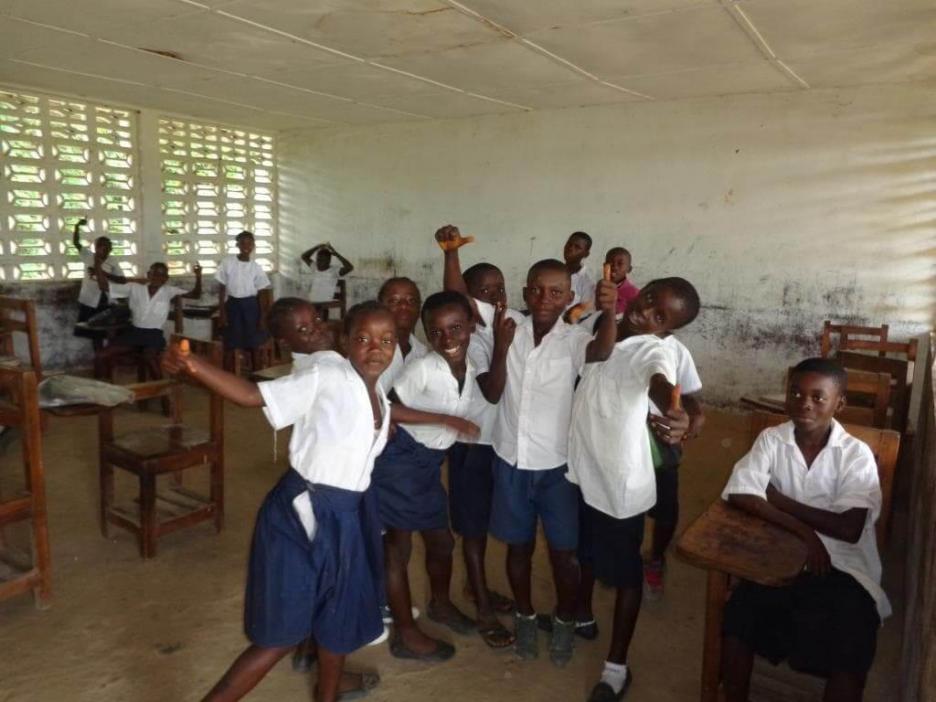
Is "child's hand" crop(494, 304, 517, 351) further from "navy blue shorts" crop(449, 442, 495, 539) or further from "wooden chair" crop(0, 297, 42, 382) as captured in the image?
"wooden chair" crop(0, 297, 42, 382)

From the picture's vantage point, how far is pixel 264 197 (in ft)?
26.5

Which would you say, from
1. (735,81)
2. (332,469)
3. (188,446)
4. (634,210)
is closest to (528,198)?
(634,210)

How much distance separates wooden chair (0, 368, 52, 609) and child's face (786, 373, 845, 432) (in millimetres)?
2487

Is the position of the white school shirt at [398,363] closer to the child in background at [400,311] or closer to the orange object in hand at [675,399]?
the child in background at [400,311]

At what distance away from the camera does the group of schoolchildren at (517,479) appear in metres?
1.69

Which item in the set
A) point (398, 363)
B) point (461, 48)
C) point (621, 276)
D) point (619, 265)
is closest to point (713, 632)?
point (398, 363)

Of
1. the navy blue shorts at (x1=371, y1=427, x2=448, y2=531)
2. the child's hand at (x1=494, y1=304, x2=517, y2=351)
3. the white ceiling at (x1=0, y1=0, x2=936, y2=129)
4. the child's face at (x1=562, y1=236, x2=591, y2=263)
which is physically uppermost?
the white ceiling at (x1=0, y1=0, x2=936, y2=129)

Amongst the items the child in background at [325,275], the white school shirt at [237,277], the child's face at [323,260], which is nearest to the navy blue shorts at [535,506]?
the white school shirt at [237,277]

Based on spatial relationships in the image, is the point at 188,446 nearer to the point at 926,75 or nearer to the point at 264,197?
the point at 926,75

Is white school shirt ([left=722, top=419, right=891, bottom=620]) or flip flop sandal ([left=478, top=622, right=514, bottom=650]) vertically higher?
white school shirt ([left=722, top=419, right=891, bottom=620])

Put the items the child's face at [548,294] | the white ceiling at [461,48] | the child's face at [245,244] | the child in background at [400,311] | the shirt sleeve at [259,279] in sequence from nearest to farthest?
the child's face at [548,294] → the child in background at [400,311] → the white ceiling at [461,48] → the child's face at [245,244] → the shirt sleeve at [259,279]

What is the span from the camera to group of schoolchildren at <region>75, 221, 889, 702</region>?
5.56ft

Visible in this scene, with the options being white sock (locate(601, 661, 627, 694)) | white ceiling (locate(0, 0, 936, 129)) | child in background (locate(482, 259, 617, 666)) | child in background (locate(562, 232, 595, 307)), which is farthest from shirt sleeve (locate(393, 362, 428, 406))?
child in background (locate(562, 232, 595, 307))

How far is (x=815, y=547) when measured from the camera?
167 centimetres
